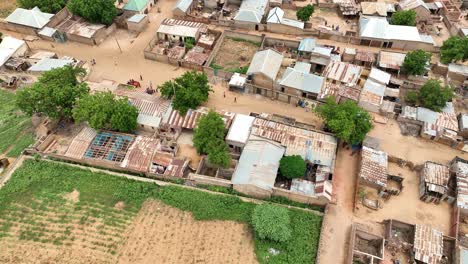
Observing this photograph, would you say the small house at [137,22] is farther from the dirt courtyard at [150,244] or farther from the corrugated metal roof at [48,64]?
the dirt courtyard at [150,244]

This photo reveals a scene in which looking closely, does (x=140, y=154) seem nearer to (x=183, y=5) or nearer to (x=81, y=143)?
(x=81, y=143)

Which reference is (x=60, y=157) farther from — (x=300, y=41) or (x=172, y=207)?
(x=300, y=41)

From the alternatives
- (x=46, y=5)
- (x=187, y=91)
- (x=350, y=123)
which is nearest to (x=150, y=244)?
(x=187, y=91)

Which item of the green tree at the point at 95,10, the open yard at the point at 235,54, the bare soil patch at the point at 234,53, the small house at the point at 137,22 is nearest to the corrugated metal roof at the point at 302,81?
the open yard at the point at 235,54

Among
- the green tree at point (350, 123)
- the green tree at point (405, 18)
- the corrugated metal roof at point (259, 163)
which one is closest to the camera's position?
the corrugated metal roof at point (259, 163)

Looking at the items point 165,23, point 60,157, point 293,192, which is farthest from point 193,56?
point 293,192

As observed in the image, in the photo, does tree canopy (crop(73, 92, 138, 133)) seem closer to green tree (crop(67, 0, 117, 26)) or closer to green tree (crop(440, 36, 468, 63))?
green tree (crop(67, 0, 117, 26))
